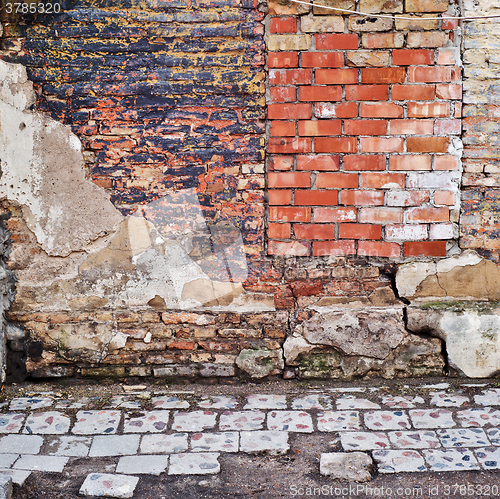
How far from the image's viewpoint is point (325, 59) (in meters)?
2.41

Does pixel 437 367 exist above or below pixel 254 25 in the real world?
below

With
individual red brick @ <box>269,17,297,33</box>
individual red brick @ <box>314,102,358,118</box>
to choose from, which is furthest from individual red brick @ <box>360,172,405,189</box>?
individual red brick @ <box>269,17,297,33</box>

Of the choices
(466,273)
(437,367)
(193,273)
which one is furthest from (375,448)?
(193,273)

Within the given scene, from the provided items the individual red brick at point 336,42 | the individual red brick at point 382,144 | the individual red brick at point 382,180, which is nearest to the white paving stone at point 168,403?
the individual red brick at point 382,180

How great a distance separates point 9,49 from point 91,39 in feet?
1.53

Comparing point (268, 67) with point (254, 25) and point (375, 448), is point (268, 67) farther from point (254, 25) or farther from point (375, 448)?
point (375, 448)

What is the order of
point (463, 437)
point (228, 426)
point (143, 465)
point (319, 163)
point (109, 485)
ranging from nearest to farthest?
point (109, 485) → point (143, 465) → point (463, 437) → point (228, 426) → point (319, 163)

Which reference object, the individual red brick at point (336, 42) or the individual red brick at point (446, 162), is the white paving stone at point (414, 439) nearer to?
the individual red brick at point (446, 162)

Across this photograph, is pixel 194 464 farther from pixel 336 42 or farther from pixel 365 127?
pixel 336 42

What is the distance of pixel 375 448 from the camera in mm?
2014

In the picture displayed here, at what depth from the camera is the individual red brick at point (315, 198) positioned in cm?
251

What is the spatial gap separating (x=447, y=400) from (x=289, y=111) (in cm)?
181

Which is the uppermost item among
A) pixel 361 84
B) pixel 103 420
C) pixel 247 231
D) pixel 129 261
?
pixel 361 84

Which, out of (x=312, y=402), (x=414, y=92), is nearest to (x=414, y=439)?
(x=312, y=402)
